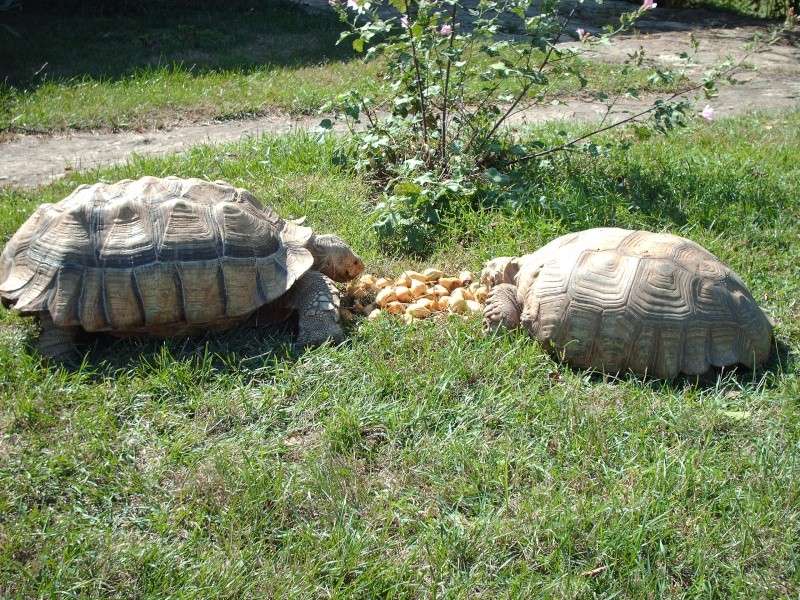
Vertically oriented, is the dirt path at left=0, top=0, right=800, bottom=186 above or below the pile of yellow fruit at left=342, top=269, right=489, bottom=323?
below

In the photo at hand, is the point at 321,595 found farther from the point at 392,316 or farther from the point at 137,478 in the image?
the point at 392,316

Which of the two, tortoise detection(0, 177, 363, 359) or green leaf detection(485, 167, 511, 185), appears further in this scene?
green leaf detection(485, 167, 511, 185)

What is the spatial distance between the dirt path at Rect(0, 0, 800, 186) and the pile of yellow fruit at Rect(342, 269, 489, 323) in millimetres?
2171

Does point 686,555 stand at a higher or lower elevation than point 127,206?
lower

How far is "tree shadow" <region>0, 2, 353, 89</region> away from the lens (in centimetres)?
948

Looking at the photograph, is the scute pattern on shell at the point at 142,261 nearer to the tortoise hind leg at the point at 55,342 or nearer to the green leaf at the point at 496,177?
the tortoise hind leg at the point at 55,342

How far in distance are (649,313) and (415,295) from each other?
136 centimetres

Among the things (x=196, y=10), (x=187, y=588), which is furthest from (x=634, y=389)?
Answer: (x=196, y=10)

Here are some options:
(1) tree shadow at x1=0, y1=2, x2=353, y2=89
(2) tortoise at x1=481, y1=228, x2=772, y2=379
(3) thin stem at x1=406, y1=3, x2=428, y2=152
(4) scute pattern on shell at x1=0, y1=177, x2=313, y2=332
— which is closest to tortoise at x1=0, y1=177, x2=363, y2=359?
(4) scute pattern on shell at x1=0, y1=177, x2=313, y2=332

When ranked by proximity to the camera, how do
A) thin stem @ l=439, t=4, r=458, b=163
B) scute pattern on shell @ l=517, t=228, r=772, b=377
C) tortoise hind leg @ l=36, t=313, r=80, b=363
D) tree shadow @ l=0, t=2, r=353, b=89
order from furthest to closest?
tree shadow @ l=0, t=2, r=353, b=89
thin stem @ l=439, t=4, r=458, b=163
tortoise hind leg @ l=36, t=313, r=80, b=363
scute pattern on shell @ l=517, t=228, r=772, b=377

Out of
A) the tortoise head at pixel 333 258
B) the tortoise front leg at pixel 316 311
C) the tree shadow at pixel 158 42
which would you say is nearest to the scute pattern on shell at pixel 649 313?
the tortoise front leg at pixel 316 311

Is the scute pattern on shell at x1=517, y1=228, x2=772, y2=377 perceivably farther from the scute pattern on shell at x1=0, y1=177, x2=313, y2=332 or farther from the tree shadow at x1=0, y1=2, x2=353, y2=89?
the tree shadow at x1=0, y1=2, x2=353, y2=89

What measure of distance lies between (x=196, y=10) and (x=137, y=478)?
11530 millimetres

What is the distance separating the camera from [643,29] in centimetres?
1412
